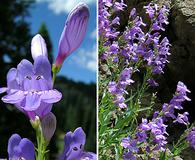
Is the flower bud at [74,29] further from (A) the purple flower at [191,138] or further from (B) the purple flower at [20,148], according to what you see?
Answer: (A) the purple flower at [191,138]

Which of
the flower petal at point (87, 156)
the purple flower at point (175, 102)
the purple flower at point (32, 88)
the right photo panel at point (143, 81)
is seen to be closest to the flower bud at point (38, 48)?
the purple flower at point (32, 88)

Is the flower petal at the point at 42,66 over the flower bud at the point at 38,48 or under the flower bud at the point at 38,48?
under

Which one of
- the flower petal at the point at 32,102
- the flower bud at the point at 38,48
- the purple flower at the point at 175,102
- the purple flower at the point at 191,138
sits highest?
the flower bud at the point at 38,48

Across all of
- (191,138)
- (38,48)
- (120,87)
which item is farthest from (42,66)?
(191,138)

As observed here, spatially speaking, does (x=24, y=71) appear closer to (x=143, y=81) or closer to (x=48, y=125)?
(x=48, y=125)

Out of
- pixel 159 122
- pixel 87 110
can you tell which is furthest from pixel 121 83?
pixel 87 110

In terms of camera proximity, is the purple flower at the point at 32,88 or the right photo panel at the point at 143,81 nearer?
the purple flower at the point at 32,88
